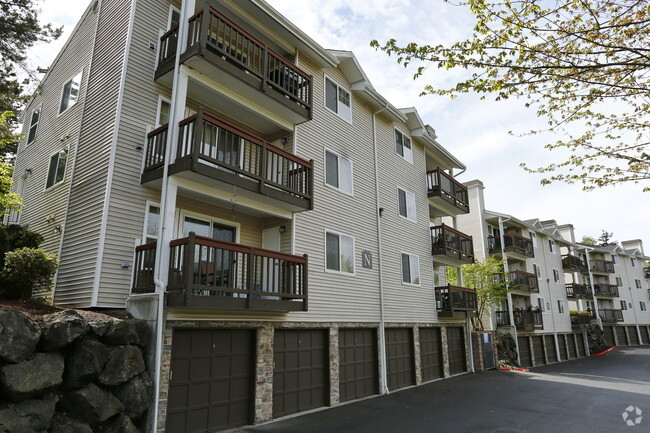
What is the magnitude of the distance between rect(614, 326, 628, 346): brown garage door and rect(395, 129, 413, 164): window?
39917 mm

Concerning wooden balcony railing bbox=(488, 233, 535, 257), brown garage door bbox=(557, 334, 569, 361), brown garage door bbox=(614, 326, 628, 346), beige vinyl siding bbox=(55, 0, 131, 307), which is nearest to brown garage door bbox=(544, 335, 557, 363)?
brown garage door bbox=(557, 334, 569, 361)

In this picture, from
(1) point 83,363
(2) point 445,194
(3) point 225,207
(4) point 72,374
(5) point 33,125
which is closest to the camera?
(4) point 72,374

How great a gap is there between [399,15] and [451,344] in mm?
16235

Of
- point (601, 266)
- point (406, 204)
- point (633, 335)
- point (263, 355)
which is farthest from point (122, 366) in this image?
point (633, 335)

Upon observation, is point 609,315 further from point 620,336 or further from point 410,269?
point 410,269

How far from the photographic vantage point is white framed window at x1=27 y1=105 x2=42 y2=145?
1453 centimetres

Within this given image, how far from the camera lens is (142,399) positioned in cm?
734

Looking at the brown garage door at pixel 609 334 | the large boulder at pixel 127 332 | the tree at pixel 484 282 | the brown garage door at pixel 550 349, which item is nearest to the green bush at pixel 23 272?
the large boulder at pixel 127 332

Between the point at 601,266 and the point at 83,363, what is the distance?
165 ft

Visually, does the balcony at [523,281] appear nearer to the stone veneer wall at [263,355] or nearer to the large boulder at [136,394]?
the stone veneer wall at [263,355]

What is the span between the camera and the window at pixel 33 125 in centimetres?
1453

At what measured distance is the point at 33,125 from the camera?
14859mm

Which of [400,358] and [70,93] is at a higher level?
[70,93]

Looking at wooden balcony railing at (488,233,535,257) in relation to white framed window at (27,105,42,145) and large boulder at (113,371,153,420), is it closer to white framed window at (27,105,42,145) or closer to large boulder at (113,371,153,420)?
large boulder at (113,371,153,420)
